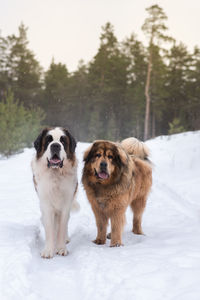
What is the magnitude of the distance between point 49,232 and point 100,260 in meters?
0.82

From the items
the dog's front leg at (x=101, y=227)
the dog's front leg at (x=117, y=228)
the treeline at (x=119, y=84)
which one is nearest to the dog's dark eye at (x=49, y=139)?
the dog's front leg at (x=101, y=227)

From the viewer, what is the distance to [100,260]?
328 centimetres

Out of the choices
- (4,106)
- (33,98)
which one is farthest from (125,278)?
(33,98)

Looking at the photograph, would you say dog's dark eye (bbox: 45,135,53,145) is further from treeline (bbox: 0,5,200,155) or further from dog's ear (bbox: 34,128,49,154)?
treeline (bbox: 0,5,200,155)

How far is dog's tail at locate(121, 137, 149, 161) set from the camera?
5223mm

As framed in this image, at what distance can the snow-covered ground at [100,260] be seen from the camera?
7.97 ft

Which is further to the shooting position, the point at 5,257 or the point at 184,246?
the point at 184,246

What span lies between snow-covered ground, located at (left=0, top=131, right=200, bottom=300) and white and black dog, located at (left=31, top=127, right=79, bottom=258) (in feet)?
0.92

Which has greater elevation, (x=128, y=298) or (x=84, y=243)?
(x=128, y=298)

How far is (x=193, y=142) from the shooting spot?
48.6 ft

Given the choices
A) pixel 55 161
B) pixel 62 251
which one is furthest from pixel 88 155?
pixel 62 251

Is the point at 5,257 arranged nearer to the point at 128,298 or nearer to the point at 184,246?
the point at 128,298

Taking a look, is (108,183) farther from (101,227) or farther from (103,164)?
(101,227)

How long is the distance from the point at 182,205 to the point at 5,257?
5041 millimetres
